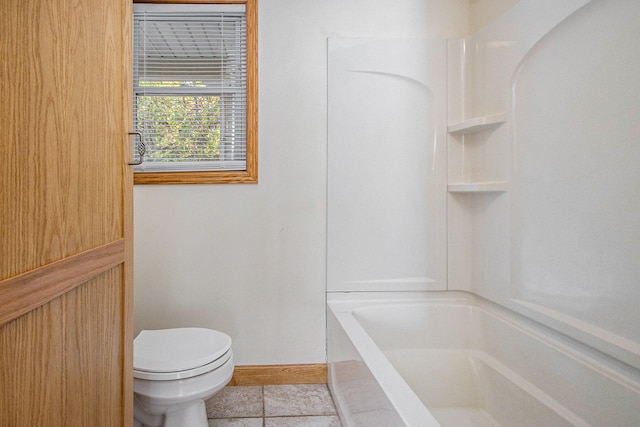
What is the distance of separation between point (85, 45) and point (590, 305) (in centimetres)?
169

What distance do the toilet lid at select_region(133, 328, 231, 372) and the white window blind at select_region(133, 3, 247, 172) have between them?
3.00 feet

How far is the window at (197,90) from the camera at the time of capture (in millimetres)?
2223

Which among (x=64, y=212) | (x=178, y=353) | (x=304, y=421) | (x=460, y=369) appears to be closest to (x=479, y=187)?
(x=460, y=369)

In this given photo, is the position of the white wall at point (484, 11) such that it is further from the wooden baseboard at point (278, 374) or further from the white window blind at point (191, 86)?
the wooden baseboard at point (278, 374)

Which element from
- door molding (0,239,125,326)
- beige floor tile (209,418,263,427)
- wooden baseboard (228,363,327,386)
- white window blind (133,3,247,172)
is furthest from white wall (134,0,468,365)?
door molding (0,239,125,326)

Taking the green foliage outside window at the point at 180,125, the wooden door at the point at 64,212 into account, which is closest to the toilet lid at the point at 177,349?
the wooden door at the point at 64,212

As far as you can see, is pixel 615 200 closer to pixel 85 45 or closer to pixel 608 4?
pixel 608 4

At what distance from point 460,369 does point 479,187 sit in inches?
36.2

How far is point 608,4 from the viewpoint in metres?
1.33

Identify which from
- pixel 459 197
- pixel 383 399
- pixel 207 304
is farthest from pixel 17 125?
pixel 459 197

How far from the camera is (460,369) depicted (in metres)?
2.02

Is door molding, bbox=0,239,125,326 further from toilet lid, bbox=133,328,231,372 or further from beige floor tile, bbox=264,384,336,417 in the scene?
beige floor tile, bbox=264,384,336,417

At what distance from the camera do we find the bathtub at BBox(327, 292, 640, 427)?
128cm

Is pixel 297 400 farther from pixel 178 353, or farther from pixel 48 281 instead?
pixel 48 281
